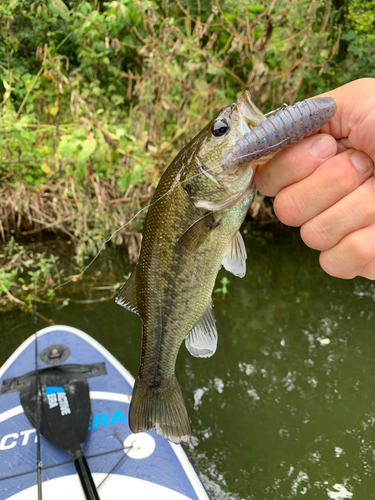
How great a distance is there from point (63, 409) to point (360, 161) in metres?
2.76

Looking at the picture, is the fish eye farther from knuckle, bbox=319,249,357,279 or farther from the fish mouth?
knuckle, bbox=319,249,357,279

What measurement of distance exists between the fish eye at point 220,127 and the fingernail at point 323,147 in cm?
32

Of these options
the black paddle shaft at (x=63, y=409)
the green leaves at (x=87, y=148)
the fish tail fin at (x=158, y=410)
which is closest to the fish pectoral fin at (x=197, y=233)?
the fish tail fin at (x=158, y=410)

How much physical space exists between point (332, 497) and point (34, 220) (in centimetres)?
A: 483

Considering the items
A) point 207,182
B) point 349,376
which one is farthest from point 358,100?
point 349,376

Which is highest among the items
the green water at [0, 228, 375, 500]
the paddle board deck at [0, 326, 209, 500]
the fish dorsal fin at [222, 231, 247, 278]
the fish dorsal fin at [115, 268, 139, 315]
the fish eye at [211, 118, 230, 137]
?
the fish eye at [211, 118, 230, 137]

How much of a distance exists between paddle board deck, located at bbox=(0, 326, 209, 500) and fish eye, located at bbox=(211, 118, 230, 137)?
2.41 m

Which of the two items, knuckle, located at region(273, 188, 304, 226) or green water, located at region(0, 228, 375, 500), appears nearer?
knuckle, located at region(273, 188, 304, 226)

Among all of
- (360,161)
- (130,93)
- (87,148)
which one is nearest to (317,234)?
(360,161)

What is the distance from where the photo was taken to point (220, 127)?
4.37 ft

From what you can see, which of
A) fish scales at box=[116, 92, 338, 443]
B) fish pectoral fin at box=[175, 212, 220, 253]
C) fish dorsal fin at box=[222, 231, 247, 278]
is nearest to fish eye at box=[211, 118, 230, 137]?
fish scales at box=[116, 92, 338, 443]

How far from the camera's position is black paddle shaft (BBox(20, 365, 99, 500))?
2625mm

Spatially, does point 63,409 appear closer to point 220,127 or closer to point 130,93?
point 220,127

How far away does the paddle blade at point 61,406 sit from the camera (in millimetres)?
2756
